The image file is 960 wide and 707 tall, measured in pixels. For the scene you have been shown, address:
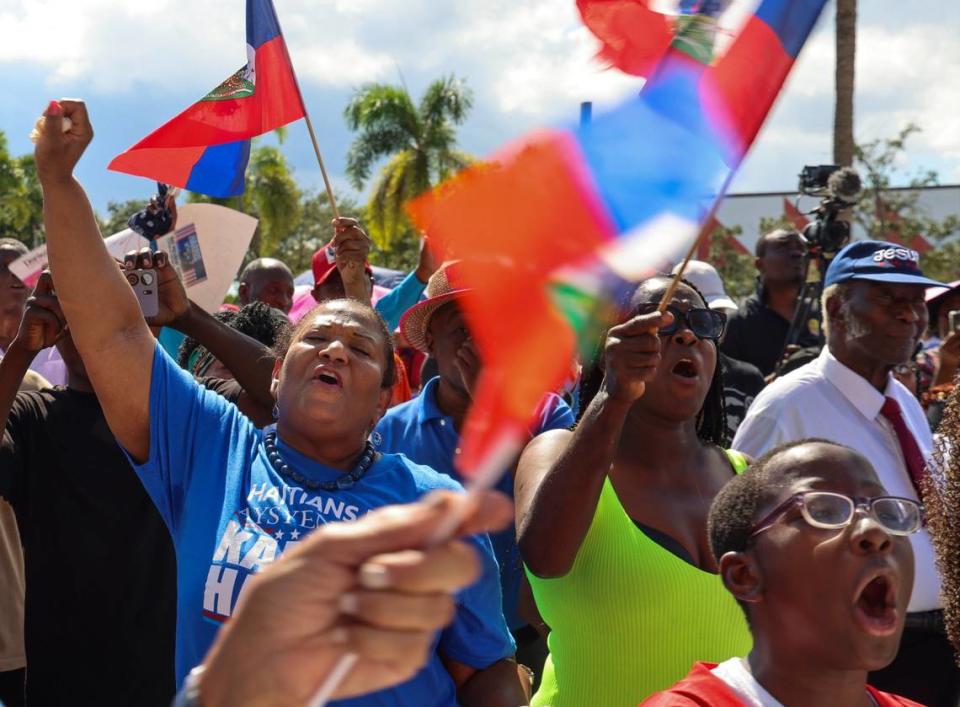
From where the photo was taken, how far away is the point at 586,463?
7.45 feet

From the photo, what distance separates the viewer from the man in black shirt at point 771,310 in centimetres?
540

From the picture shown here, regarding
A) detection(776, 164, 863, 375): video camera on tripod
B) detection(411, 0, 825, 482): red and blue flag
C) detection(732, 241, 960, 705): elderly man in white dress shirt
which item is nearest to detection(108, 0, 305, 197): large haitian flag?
detection(732, 241, 960, 705): elderly man in white dress shirt

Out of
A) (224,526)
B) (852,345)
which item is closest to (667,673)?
(224,526)

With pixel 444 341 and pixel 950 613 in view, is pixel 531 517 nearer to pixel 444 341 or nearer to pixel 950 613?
pixel 950 613

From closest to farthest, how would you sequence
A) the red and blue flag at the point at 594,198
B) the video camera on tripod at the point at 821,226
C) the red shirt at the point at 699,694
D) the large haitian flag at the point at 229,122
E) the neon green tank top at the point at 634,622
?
the red and blue flag at the point at 594,198 → the red shirt at the point at 699,694 → the neon green tank top at the point at 634,622 → the large haitian flag at the point at 229,122 → the video camera on tripod at the point at 821,226

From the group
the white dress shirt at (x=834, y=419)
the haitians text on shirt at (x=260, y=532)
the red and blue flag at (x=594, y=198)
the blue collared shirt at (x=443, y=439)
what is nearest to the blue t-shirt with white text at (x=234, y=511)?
the haitians text on shirt at (x=260, y=532)

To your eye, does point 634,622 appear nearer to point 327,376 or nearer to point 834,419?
point 327,376

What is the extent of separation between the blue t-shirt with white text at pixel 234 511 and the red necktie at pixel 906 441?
1.61 m

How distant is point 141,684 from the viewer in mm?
2939

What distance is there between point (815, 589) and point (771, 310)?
376 centimetres

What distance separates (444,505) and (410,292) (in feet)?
12.7

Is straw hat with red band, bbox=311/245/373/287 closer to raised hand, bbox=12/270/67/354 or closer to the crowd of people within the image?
the crowd of people

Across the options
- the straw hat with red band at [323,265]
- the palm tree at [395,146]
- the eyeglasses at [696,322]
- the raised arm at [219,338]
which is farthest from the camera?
the palm tree at [395,146]

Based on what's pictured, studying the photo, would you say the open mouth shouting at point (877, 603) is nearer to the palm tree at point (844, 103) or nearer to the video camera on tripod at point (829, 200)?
the video camera on tripod at point (829, 200)
